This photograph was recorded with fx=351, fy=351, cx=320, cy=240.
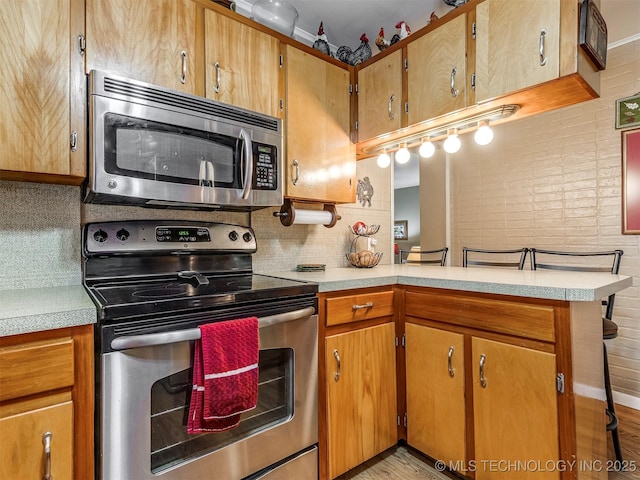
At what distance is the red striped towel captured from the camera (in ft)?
3.69

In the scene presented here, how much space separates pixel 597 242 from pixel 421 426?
1.97m

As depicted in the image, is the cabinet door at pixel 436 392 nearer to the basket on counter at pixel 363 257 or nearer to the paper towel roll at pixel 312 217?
the basket on counter at pixel 363 257

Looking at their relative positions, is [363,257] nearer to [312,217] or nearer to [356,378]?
[312,217]

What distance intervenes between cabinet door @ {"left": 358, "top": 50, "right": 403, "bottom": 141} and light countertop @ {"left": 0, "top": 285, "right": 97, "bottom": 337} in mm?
1673

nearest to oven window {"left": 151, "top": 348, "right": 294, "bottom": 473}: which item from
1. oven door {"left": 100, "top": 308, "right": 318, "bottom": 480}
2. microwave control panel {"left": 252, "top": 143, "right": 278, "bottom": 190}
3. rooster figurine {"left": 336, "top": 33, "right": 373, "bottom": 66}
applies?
oven door {"left": 100, "top": 308, "right": 318, "bottom": 480}

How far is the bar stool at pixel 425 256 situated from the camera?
2609mm

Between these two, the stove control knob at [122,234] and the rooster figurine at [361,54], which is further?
the rooster figurine at [361,54]

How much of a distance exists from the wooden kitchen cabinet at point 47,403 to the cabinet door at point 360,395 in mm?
913

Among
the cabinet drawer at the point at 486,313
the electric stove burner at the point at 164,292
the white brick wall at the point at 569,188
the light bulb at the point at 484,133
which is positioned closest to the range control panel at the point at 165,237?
the electric stove burner at the point at 164,292

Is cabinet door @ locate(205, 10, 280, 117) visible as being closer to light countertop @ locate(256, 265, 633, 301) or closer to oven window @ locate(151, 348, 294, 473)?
light countertop @ locate(256, 265, 633, 301)

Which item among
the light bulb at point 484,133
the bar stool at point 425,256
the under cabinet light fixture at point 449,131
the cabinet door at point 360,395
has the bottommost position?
the cabinet door at point 360,395

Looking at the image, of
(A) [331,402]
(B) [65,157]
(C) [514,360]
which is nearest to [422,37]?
(C) [514,360]

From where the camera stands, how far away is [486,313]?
4.75 feet

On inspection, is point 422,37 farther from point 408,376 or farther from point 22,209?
point 22,209
